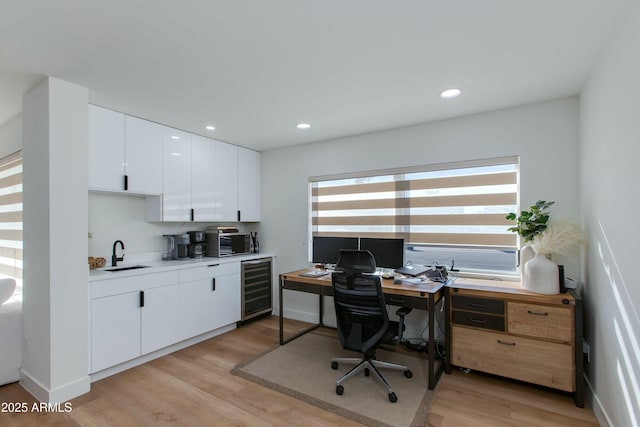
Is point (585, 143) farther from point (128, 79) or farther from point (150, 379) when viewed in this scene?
point (150, 379)

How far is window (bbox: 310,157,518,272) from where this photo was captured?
10.2ft

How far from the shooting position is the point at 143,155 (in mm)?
3248

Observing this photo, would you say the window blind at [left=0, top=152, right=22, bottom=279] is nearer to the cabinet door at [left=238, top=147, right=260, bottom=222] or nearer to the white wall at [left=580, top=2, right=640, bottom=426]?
the cabinet door at [left=238, top=147, right=260, bottom=222]

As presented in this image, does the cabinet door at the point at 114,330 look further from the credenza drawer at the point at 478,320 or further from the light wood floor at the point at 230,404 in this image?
the credenza drawer at the point at 478,320

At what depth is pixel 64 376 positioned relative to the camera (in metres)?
2.39

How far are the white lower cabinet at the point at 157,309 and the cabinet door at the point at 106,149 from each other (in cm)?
92

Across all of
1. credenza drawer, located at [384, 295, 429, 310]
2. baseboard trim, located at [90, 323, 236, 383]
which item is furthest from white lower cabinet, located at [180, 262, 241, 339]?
credenza drawer, located at [384, 295, 429, 310]

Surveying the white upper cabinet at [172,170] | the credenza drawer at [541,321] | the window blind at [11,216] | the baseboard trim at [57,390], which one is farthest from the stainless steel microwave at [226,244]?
the credenza drawer at [541,321]

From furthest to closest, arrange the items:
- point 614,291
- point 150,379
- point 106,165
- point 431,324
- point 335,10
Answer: point 106,165, point 150,379, point 431,324, point 614,291, point 335,10

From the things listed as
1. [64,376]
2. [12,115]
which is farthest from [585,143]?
[12,115]

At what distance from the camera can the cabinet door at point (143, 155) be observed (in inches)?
123

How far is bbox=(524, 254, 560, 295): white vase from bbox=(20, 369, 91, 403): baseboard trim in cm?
371

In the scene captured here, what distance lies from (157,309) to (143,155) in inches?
62.9

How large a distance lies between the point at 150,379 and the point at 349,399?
5.81ft
